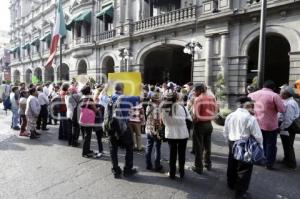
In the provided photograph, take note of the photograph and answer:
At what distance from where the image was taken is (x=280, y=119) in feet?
19.3

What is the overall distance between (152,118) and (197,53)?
10696 mm

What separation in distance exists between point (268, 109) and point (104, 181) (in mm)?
3483

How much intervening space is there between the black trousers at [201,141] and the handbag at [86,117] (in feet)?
8.08

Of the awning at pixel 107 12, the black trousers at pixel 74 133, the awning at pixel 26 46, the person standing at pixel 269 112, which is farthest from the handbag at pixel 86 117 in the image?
the awning at pixel 26 46

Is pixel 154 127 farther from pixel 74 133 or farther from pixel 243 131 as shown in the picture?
pixel 74 133

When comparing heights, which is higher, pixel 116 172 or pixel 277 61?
pixel 277 61

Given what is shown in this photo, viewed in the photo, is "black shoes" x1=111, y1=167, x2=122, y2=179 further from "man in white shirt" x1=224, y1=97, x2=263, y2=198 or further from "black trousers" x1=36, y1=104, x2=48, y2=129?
"black trousers" x1=36, y1=104, x2=48, y2=129

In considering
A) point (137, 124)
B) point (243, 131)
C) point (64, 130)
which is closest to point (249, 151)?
point (243, 131)

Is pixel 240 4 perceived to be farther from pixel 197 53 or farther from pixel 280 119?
pixel 280 119

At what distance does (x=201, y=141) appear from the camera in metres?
5.51

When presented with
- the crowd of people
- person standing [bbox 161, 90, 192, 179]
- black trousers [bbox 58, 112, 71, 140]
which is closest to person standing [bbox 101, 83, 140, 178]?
the crowd of people

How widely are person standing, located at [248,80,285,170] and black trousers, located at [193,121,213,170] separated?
41.8 inches

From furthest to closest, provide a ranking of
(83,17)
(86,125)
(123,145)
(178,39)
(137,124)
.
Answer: (83,17) → (178,39) → (137,124) → (86,125) → (123,145)

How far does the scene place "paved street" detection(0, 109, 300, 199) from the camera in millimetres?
4516
